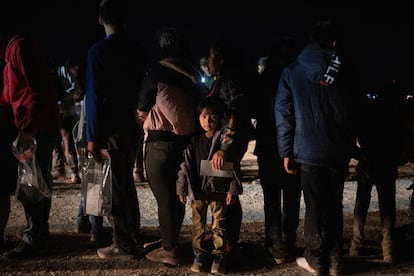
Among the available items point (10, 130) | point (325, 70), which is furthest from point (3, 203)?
point (325, 70)

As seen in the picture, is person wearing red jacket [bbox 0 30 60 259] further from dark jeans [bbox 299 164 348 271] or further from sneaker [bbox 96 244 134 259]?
dark jeans [bbox 299 164 348 271]

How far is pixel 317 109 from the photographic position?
3689 millimetres

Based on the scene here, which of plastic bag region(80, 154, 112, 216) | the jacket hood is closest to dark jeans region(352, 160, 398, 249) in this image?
the jacket hood

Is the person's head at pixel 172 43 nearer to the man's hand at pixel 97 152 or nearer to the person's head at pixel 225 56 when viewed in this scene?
the person's head at pixel 225 56

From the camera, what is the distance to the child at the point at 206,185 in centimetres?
390

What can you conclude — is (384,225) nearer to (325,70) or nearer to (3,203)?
(325,70)

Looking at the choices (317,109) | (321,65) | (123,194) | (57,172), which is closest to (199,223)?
(123,194)

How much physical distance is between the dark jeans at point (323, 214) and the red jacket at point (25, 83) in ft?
7.62

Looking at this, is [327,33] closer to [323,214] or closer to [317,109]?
[317,109]

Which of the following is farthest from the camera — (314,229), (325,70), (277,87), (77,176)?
(77,176)

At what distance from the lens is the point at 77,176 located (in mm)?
7836

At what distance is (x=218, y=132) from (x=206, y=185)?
0.45 m

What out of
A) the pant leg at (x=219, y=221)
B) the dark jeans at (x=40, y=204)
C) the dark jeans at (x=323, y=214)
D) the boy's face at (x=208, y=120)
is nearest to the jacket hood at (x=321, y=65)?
the dark jeans at (x=323, y=214)

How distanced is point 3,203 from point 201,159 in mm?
1884
